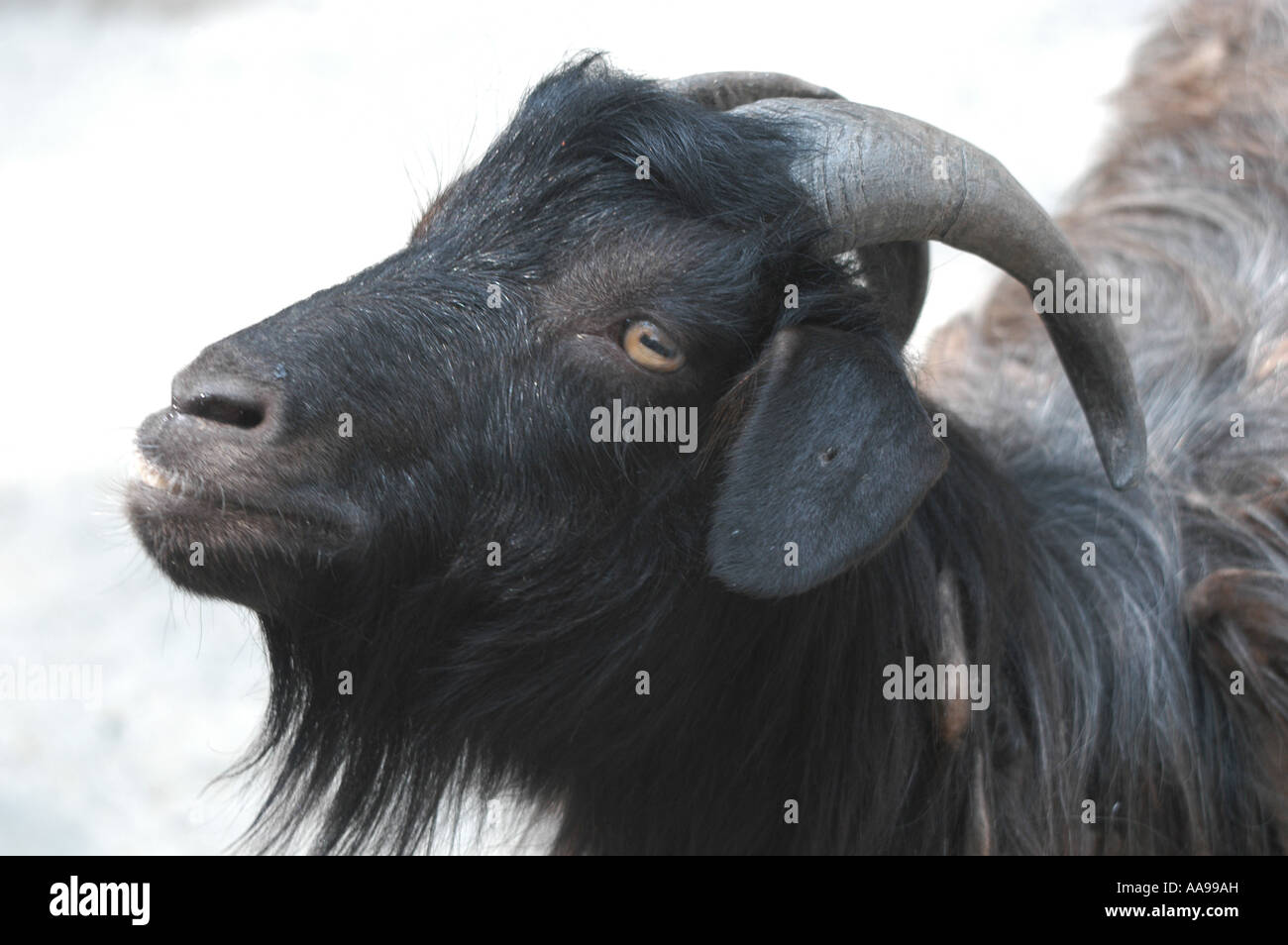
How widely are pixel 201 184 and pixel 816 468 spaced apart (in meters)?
5.90

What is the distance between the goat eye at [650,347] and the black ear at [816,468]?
189mm

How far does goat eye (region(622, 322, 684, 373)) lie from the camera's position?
2.97 meters

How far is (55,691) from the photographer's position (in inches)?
218

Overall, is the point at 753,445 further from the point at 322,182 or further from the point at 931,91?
the point at 931,91

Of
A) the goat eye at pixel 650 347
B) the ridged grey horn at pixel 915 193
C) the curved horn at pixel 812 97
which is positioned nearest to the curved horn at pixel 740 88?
the curved horn at pixel 812 97

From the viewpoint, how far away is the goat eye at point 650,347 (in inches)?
117

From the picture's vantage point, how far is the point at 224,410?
9.02 ft

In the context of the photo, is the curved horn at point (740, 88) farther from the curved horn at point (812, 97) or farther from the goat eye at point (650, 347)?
the goat eye at point (650, 347)

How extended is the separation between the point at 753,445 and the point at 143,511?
1.21 meters

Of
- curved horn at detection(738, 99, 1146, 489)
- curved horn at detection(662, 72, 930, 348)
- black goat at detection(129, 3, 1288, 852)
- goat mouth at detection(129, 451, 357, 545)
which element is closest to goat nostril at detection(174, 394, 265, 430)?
black goat at detection(129, 3, 1288, 852)

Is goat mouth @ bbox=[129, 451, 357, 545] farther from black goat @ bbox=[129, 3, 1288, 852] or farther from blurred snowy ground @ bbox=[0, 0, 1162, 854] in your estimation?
blurred snowy ground @ bbox=[0, 0, 1162, 854]

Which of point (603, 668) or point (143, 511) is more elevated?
point (143, 511)

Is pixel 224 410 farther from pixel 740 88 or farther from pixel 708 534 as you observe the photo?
pixel 740 88
